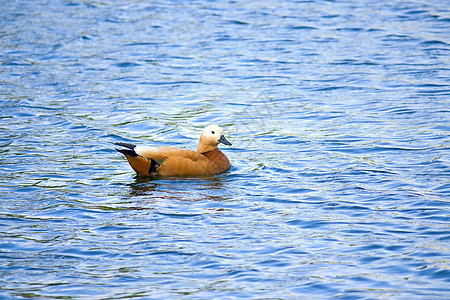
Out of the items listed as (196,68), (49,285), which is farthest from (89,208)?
A: (196,68)

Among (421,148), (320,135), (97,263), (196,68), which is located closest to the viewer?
(97,263)

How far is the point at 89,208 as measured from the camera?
8398 mm

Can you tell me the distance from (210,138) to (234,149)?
1.17 meters

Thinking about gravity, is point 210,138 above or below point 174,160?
above

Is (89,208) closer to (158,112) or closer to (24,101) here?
(158,112)

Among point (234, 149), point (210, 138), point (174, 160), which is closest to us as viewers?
point (174, 160)

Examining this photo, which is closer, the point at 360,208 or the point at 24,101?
the point at 360,208

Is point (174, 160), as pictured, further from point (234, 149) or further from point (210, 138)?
point (234, 149)

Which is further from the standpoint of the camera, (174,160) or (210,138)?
(210,138)

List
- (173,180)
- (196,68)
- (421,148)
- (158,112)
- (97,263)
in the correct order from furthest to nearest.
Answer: (196,68) → (158,112) → (421,148) → (173,180) → (97,263)

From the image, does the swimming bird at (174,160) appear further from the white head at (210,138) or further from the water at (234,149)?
the water at (234,149)

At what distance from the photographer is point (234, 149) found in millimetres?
11320

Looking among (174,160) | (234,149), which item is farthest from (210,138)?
(234,149)

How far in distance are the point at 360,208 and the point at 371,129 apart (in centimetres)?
383
